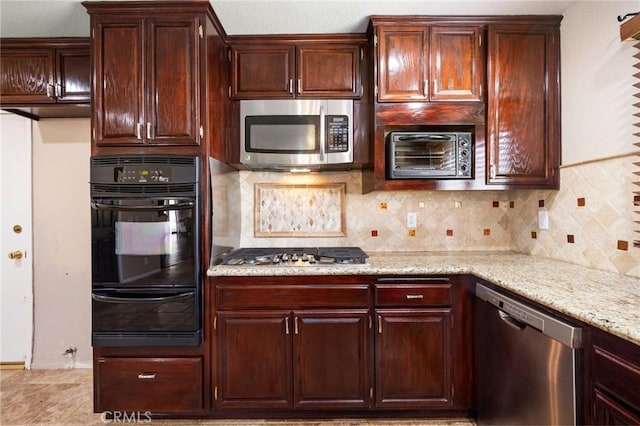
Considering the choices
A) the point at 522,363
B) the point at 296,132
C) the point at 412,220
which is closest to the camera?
the point at 522,363

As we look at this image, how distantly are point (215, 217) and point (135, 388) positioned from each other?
108 centimetres

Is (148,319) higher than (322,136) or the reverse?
the reverse

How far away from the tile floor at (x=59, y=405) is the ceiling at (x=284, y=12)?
249 cm

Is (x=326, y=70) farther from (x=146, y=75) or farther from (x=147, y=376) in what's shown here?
(x=147, y=376)

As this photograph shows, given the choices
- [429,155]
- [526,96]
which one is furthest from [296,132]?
[526,96]

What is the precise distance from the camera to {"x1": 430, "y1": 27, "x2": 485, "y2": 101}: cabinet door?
1.98m

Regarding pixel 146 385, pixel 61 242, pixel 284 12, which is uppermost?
pixel 284 12

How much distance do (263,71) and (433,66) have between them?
3.74ft

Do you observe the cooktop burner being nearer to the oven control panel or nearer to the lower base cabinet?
the lower base cabinet

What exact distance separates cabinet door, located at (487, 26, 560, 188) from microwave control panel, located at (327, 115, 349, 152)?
0.93m

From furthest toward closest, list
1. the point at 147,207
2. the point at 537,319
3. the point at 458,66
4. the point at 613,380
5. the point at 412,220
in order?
the point at 412,220 → the point at 458,66 → the point at 147,207 → the point at 537,319 → the point at 613,380

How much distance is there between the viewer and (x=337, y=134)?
2102mm

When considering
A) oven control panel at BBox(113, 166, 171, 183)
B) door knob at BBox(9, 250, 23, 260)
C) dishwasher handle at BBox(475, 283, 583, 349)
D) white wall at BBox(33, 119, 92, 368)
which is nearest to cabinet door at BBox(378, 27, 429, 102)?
dishwasher handle at BBox(475, 283, 583, 349)

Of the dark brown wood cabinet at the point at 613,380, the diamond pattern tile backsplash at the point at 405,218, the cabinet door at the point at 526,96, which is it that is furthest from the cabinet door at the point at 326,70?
the dark brown wood cabinet at the point at 613,380
